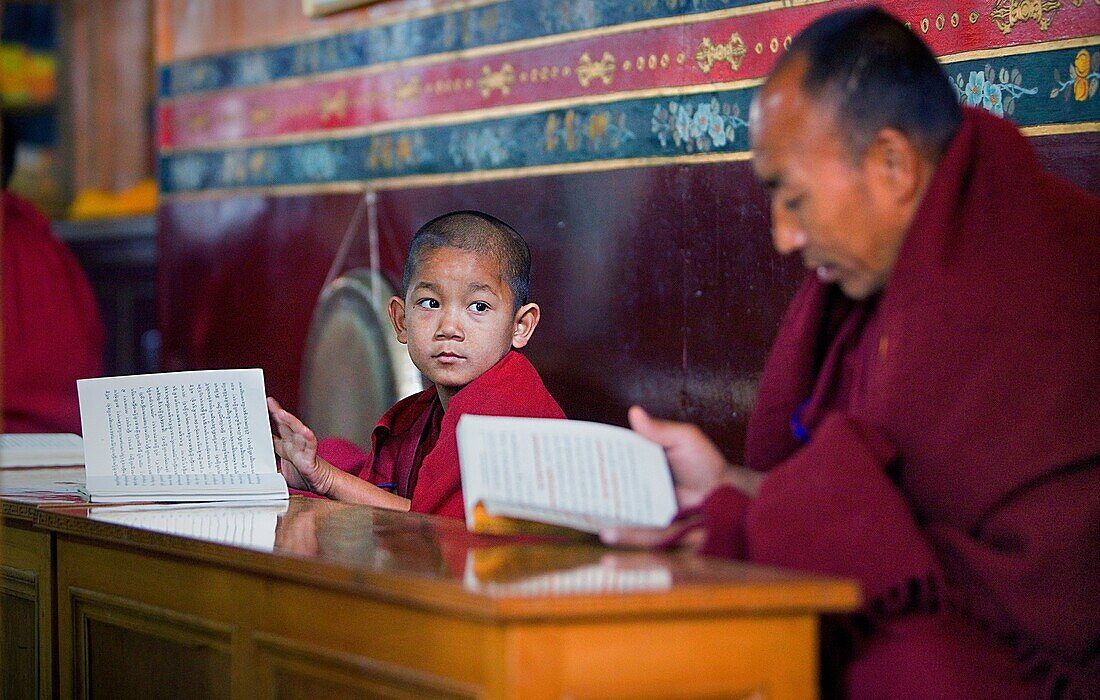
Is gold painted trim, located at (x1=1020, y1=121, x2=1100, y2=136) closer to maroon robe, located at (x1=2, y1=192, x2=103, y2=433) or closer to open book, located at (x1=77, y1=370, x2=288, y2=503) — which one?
open book, located at (x1=77, y1=370, x2=288, y2=503)

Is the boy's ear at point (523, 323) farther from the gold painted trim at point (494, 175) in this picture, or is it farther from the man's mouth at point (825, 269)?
the man's mouth at point (825, 269)

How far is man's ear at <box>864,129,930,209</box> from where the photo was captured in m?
1.65

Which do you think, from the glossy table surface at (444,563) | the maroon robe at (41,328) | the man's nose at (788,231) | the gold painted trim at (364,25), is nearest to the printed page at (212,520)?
the glossy table surface at (444,563)

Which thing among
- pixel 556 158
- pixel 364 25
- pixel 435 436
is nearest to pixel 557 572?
pixel 435 436

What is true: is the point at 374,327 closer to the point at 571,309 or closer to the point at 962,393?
the point at 571,309

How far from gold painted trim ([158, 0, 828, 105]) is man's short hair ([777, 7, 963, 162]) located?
3.29 ft

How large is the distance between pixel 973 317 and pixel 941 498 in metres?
0.20

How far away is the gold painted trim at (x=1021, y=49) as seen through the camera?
87.6 inches

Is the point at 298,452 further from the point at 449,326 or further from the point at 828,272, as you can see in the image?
the point at 828,272

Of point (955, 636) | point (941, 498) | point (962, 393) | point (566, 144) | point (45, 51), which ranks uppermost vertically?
point (45, 51)

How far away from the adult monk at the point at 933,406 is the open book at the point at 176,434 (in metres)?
0.79

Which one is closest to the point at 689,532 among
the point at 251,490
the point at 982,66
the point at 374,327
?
the point at 251,490

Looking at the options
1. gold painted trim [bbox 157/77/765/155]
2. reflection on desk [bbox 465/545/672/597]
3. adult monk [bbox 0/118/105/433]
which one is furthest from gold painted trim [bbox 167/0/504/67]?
reflection on desk [bbox 465/545/672/597]

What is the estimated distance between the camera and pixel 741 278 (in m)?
2.82
